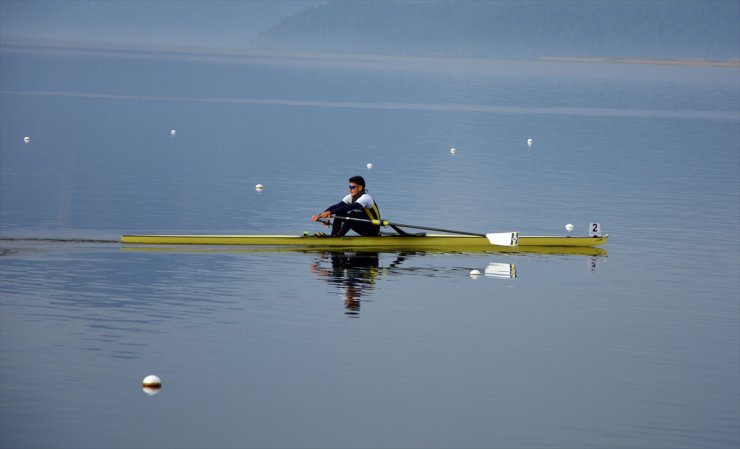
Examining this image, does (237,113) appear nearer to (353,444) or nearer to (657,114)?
(657,114)

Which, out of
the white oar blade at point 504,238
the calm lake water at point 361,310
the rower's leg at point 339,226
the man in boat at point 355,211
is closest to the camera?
the calm lake water at point 361,310

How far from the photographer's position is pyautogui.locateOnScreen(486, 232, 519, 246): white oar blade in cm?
3403

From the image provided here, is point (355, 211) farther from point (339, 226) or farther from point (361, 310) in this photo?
point (361, 310)

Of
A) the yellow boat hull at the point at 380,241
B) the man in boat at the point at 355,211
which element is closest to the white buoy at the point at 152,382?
the yellow boat hull at the point at 380,241

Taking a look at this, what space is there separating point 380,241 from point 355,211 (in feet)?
3.74

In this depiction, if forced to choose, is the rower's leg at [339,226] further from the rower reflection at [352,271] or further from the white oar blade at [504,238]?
the white oar blade at [504,238]

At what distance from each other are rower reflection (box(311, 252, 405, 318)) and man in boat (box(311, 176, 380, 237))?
65 cm

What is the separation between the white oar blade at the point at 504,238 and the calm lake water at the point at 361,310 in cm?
39

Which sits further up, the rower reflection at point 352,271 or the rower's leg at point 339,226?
the rower's leg at point 339,226

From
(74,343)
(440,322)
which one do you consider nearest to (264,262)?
(440,322)

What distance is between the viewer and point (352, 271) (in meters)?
31.2

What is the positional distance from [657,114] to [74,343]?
88197 millimetres

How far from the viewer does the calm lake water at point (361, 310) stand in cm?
2005

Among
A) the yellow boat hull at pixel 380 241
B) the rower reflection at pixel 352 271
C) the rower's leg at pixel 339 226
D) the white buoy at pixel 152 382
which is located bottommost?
the white buoy at pixel 152 382
